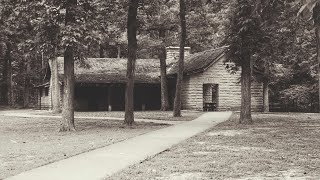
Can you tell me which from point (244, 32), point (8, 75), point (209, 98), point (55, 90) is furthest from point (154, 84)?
point (8, 75)

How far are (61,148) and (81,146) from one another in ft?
2.05

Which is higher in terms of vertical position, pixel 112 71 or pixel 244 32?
pixel 244 32

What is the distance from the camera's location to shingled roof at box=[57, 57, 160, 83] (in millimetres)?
38812

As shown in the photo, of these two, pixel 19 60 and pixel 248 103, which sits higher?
pixel 19 60

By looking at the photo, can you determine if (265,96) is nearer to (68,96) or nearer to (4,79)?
(68,96)

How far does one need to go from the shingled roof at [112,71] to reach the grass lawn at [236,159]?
23.6 metres

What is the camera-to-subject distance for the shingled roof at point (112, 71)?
1528 inches

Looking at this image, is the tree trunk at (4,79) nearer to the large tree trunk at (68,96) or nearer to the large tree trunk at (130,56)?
the large tree trunk at (130,56)

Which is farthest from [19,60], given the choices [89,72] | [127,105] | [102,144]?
[102,144]

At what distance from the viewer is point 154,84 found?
132 feet

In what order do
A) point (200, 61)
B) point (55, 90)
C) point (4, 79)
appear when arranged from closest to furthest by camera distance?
point (55, 90)
point (200, 61)
point (4, 79)

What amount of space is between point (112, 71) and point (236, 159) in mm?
30798

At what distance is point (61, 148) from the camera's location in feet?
43.2

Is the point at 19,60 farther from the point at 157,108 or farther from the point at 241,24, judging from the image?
the point at 241,24
